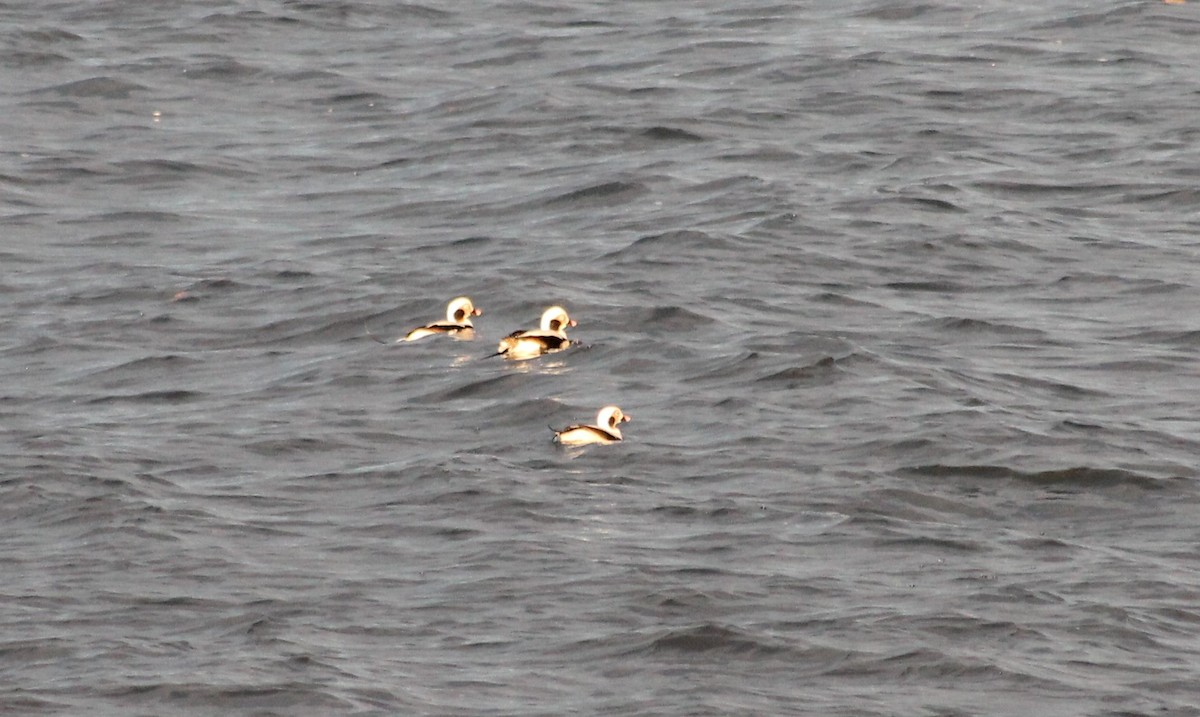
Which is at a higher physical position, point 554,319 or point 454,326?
point 554,319

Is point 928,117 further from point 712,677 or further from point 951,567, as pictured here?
point 712,677

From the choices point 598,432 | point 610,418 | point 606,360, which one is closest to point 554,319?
point 606,360

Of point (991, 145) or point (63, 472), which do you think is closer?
point (63, 472)

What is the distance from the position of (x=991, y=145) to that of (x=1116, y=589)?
10.3 metres

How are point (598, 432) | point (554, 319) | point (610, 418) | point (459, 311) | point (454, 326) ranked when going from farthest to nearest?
point (459, 311) < point (454, 326) < point (554, 319) < point (610, 418) < point (598, 432)

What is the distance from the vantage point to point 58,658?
12.4 m

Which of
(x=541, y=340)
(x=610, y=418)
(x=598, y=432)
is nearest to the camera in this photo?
(x=598, y=432)

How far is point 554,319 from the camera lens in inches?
698

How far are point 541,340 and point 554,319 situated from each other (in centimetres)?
24

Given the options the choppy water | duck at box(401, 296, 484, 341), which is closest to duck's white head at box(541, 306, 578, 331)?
the choppy water

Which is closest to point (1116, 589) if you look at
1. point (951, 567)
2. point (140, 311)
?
point (951, 567)

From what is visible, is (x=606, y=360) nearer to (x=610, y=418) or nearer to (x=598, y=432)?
(x=610, y=418)

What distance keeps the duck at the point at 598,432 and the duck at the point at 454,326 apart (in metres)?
2.52

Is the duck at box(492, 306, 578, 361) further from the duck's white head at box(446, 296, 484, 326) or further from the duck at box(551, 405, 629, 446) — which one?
A: the duck at box(551, 405, 629, 446)
